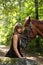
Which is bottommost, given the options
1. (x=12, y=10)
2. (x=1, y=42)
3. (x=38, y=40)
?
(x=1, y=42)

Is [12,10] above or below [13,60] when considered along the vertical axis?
below

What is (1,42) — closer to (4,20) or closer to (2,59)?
(4,20)

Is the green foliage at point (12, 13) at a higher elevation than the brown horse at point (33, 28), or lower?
lower

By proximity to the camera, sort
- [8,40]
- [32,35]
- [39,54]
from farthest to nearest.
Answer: [8,40] → [39,54] → [32,35]

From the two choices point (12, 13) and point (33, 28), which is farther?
point (12, 13)

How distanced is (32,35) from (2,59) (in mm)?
2709

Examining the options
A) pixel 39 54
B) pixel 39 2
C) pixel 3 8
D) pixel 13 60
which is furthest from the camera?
pixel 3 8

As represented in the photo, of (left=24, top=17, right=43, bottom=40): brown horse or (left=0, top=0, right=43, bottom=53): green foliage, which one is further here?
(left=0, top=0, right=43, bottom=53): green foliage

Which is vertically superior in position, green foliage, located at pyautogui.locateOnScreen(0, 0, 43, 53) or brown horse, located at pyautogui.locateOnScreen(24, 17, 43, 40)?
brown horse, located at pyautogui.locateOnScreen(24, 17, 43, 40)

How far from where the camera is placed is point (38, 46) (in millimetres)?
10992

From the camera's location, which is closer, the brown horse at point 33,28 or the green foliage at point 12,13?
the brown horse at point 33,28

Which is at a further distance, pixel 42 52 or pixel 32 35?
pixel 42 52

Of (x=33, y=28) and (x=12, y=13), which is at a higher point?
(x=33, y=28)

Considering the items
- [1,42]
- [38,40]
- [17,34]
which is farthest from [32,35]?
[1,42]
